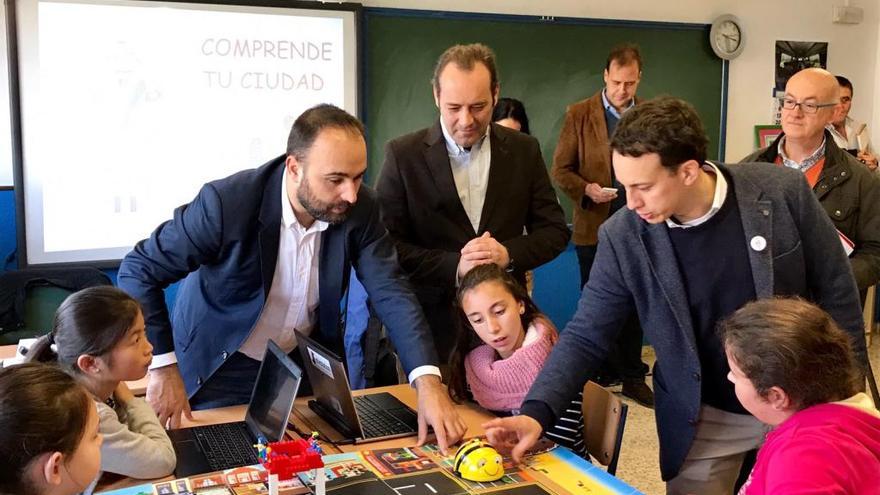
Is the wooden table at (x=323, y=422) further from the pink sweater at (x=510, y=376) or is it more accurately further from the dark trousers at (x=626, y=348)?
the dark trousers at (x=626, y=348)

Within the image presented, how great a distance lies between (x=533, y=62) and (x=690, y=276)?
327cm

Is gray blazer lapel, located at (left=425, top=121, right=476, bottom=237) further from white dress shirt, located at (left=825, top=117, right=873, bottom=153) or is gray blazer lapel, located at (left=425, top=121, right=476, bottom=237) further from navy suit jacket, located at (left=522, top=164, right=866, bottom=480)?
white dress shirt, located at (left=825, top=117, right=873, bottom=153)

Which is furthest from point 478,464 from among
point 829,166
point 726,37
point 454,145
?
point 726,37

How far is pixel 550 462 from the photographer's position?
1874 millimetres

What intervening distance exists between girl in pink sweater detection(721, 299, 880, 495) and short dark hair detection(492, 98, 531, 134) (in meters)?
3.03

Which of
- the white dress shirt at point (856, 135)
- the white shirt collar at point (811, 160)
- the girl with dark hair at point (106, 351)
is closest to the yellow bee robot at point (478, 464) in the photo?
the girl with dark hair at point (106, 351)

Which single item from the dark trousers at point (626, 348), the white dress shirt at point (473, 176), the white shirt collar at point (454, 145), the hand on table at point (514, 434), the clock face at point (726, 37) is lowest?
the dark trousers at point (626, 348)

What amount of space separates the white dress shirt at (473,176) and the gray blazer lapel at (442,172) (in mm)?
36

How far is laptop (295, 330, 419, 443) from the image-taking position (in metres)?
1.97

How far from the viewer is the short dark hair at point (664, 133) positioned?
183cm

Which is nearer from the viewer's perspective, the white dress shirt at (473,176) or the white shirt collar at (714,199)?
the white shirt collar at (714,199)

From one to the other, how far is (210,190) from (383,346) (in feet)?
2.95

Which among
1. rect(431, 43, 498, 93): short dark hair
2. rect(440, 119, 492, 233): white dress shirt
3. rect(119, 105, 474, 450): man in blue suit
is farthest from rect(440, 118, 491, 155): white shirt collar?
rect(119, 105, 474, 450): man in blue suit

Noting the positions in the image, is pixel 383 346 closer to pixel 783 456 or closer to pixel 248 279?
pixel 248 279
